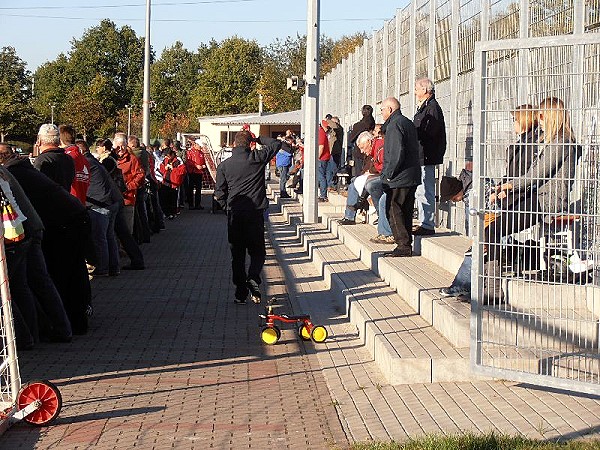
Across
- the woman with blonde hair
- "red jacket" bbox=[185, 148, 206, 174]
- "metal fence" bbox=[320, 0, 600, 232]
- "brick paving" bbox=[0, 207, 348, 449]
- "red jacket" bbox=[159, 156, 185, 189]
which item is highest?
"metal fence" bbox=[320, 0, 600, 232]

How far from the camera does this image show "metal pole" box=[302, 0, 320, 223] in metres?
21.0

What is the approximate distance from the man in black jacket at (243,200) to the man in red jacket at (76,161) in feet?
6.39

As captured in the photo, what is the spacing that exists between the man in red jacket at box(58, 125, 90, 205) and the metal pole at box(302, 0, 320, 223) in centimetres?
775

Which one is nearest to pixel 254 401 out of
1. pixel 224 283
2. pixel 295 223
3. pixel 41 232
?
pixel 41 232

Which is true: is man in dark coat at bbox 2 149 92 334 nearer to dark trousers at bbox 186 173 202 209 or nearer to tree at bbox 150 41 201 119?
dark trousers at bbox 186 173 202 209

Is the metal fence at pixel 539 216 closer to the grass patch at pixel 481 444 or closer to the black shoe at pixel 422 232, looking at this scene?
the grass patch at pixel 481 444

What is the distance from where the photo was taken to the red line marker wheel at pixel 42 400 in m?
7.24

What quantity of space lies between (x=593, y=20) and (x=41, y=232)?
18.4ft

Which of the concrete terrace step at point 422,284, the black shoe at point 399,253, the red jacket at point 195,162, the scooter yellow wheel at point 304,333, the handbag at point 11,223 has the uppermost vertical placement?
the red jacket at point 195,162

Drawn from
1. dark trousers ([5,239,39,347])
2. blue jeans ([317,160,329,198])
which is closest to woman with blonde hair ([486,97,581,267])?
dark trousers ([5,239,39,347])

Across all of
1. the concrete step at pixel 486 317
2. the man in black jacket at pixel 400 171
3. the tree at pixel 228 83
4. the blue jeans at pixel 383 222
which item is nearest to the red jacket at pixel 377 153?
the blue jeans at pixel 383 222

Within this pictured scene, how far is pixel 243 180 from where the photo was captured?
12.8 meters

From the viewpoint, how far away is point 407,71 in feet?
65.1

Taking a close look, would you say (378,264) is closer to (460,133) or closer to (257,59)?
(460,133)
